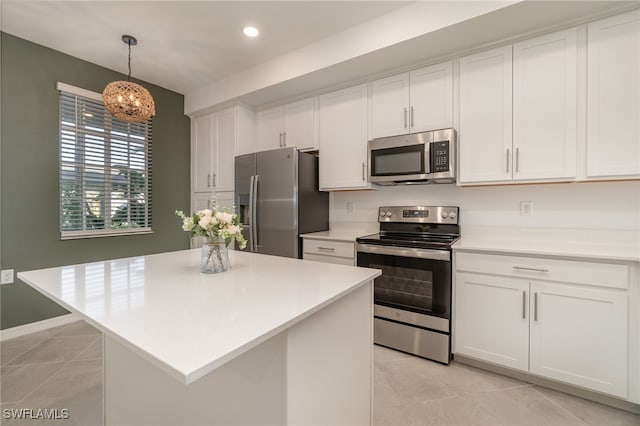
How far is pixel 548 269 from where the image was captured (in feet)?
5.96

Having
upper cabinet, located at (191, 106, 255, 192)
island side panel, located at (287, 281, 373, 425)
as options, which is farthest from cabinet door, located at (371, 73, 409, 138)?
island side panel, located at (287, 281, 373, 425)

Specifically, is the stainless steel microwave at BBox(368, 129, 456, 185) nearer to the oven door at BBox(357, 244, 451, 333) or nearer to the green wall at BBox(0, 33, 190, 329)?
the oven door at BBox(357, 244, 451, 333)

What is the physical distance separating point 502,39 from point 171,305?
2.78 meters

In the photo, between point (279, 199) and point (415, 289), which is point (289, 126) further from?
point (415, 289)

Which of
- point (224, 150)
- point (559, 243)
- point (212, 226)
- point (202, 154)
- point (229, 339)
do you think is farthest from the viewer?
point (202, 154)

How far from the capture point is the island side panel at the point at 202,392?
948 millimetres

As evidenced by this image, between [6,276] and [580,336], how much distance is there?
14.7ft

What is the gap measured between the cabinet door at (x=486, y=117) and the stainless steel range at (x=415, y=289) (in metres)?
0.49

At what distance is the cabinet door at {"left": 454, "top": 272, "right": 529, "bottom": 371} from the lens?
191 cm

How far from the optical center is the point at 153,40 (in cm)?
267

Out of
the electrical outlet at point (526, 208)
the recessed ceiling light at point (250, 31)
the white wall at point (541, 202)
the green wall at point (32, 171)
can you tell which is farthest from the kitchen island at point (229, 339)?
the recessed ceiling light at point (250, 31)

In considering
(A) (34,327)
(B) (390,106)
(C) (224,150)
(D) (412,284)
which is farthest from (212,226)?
(A) (34,327)

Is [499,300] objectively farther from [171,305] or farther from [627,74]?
[171,305]

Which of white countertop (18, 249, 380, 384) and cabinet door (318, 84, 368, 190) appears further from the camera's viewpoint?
cabinet door (318, 84, 368, 190)
